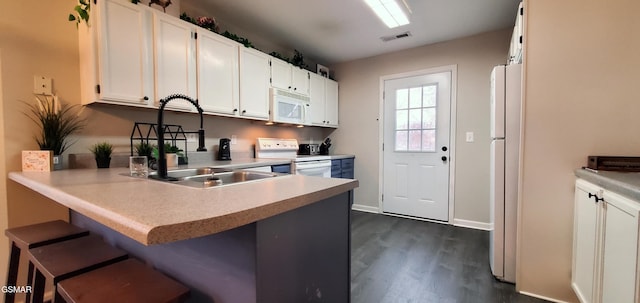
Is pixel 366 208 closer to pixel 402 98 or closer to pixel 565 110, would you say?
pixel 402 98

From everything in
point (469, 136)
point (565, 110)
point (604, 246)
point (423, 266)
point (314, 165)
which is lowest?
point (423, 266)

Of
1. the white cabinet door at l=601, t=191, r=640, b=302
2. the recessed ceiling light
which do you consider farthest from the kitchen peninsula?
the recessed ceiling light

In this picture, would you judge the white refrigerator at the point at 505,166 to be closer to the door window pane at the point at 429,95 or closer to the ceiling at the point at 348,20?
the ceiling at the point at 348,20

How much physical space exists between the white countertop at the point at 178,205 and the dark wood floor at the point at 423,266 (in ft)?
3.97

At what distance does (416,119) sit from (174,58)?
116 inches

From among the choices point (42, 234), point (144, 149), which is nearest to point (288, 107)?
point (144, 149)

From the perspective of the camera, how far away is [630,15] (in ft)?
5.00

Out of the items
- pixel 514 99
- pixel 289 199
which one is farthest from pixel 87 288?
pixel 514 99

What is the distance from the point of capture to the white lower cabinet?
1046 mm

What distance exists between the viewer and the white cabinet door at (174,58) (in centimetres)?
202

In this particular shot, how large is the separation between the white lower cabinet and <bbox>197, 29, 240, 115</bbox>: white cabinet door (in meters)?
2.69

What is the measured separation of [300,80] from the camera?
3.46 meters

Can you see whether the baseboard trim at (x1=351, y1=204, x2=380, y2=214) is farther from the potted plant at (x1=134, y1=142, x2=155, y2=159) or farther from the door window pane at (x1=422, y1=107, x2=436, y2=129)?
the potted plant at (x1=134, y1=142, x2=155, y2=159)

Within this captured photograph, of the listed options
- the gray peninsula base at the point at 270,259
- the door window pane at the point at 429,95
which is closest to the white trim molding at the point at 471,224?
the door window pane at the point at 429,95
